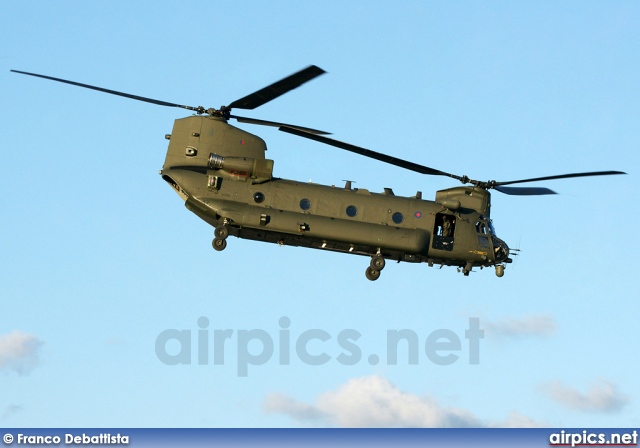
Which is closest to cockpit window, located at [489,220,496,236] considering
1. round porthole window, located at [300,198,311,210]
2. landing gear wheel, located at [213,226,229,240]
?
round porthole window, located at [300,198,311,210]

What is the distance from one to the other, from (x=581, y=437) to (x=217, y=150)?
21.8 meters

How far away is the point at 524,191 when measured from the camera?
48.3 meters

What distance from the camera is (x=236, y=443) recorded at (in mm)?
51688

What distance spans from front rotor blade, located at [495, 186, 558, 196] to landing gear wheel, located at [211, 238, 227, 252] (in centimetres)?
1361

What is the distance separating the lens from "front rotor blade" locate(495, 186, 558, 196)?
4812 centimetres

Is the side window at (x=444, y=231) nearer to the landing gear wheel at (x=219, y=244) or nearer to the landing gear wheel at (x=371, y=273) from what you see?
the landing gear wheel at (x=371, y=273)

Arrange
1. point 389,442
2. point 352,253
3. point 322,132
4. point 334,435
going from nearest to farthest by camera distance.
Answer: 1. point 322,132
2. point 352,253
3. point 334,435
4. point 389,442

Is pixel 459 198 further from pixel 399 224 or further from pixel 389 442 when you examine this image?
pixel 389 442

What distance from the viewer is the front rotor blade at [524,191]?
158 feet

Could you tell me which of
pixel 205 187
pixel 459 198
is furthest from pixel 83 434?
pixel 459 198

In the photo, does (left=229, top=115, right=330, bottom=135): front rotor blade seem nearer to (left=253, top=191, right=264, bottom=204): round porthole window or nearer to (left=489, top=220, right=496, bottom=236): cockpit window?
(left=253, top=191, right=264, bottom=204): round porthole window

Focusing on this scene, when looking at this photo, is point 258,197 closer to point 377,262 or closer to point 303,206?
point 303,206

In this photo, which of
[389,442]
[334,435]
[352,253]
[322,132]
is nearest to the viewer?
[322,132]

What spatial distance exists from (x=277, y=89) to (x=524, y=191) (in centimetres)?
1351
